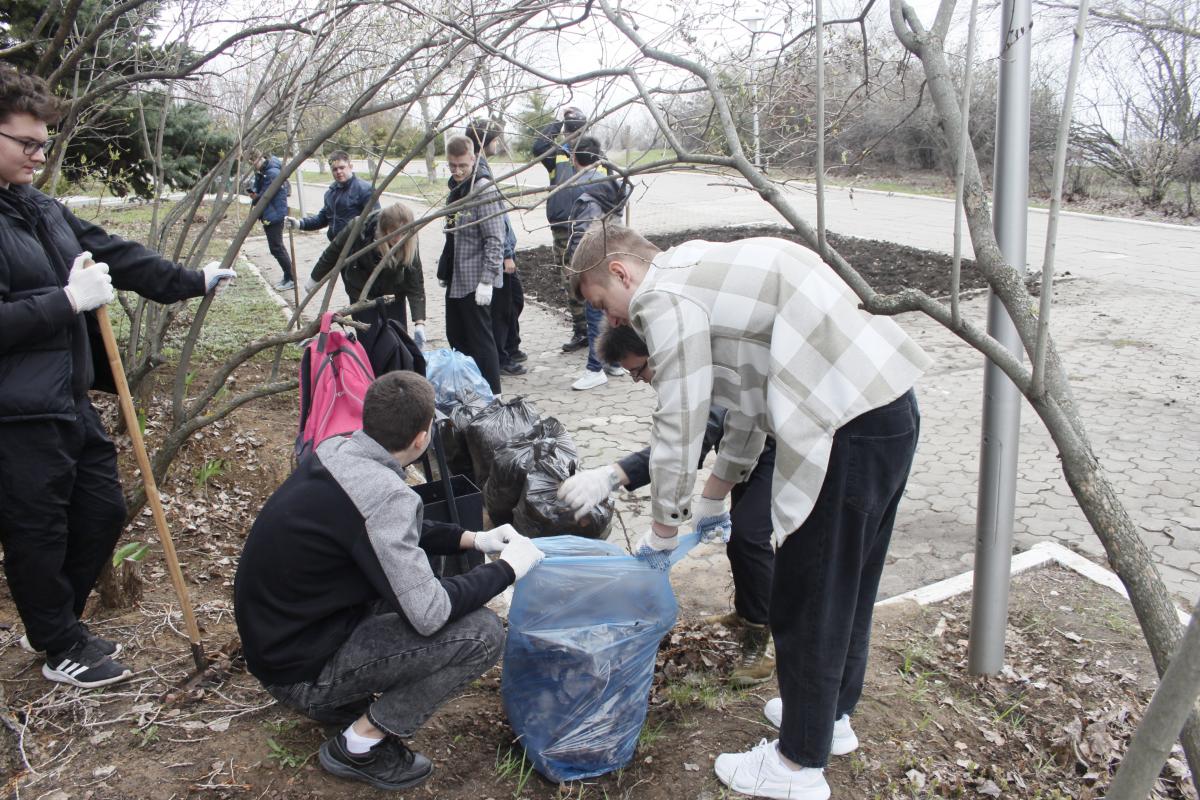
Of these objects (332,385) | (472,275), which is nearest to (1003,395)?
(332,385)

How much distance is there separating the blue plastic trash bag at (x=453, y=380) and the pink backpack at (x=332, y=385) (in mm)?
1274

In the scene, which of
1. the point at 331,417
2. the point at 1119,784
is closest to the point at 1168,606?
the point at 1119,784

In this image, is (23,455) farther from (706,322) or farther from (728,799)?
(728,799)

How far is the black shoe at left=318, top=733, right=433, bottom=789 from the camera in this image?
7.68ft

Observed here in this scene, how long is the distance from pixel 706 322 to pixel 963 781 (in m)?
1.52

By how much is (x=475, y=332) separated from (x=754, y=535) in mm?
3451

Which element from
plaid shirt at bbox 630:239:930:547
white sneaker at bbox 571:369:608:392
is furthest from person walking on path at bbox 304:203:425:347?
plaid shirt at bbox 630:239:930:547

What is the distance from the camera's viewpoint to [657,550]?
8.09 ft

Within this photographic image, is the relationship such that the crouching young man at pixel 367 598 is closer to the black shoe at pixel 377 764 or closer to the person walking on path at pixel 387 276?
the black shoe at pixel 377 764

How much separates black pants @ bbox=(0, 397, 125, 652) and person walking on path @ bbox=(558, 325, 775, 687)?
144 cm

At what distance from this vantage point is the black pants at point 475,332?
5785 millimetres

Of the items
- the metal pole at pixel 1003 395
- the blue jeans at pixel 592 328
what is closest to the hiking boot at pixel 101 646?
the metal pole at pixel 1003 395

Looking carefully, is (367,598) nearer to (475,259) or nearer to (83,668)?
(83,668)

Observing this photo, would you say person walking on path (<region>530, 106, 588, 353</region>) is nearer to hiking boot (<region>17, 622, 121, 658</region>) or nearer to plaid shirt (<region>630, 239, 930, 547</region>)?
plaid shirt (<region>630, 239, 930, 547</region>)
